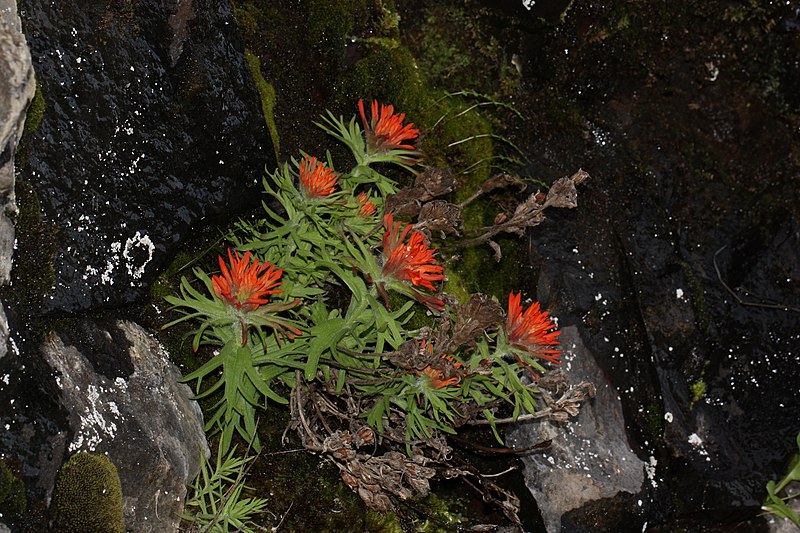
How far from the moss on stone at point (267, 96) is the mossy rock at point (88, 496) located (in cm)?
165

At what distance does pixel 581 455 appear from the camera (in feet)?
A: 13.6

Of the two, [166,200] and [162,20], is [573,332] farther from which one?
[162,20]

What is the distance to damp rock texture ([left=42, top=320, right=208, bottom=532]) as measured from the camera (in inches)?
110

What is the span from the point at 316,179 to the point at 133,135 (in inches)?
29.5

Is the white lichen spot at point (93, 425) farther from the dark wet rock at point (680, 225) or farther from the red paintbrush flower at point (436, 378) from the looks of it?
the dark wet rock at point (680, 225)

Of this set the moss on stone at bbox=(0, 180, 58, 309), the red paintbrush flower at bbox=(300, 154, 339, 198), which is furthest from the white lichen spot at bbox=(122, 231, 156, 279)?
the red paintbrush flower at bbox=(300, 154, 339, 198)

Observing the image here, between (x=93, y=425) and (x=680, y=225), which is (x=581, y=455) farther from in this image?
(x=93, y=425)

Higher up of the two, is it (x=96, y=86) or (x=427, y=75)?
(x=427, y=75)

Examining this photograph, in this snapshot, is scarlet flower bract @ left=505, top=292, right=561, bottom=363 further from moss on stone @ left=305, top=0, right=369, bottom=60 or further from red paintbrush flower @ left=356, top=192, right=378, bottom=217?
moss on stone @ left=305, top=0, right=369, bottom=60

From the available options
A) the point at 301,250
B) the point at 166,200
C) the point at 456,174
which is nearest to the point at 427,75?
the point at 456,174

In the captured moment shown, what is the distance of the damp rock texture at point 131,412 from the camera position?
9.15 feet

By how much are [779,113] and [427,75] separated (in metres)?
2.24

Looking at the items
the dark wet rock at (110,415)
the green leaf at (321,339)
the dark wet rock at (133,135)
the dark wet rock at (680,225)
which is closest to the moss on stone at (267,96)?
the dark wet rock at (133,135)

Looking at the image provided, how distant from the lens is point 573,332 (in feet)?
14.1
